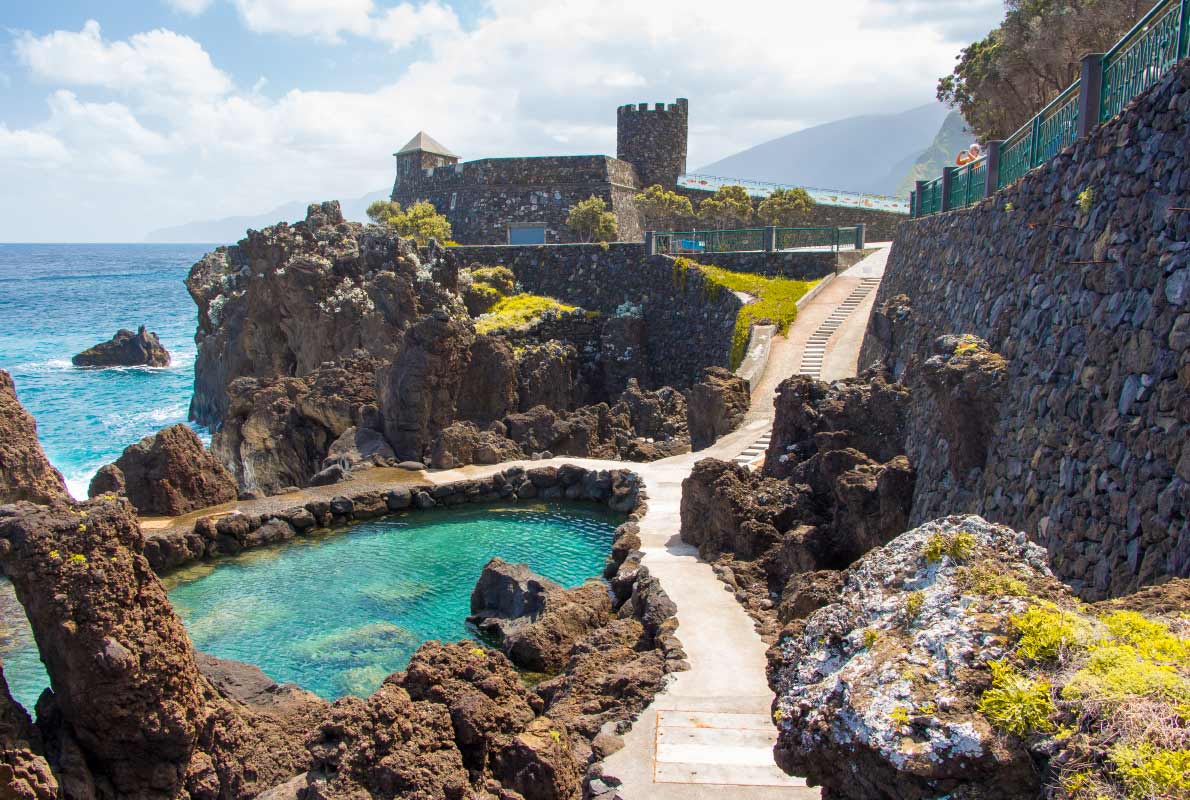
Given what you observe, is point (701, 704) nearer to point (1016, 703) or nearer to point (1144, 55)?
point (1016, 703)

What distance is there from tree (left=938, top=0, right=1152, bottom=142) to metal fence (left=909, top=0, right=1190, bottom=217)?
1278 centimetres

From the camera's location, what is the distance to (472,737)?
9.27m

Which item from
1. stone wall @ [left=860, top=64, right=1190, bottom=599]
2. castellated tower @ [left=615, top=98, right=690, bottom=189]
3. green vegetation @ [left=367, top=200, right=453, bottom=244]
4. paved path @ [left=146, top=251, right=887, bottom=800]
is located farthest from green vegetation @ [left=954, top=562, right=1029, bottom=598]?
castellated tower @ [left=615, top=98, right=690, bottom=189]

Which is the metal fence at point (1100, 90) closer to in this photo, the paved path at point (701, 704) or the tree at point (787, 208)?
the paved path at point (701, 704)

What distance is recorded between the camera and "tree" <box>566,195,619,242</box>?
155ft

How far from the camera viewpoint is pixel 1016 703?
4.52 m

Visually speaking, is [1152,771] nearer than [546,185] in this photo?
Yes

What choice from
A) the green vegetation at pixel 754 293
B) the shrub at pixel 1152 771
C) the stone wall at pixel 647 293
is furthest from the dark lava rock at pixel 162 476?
the shrub at pixel 1152 771

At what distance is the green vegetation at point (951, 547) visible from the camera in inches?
236

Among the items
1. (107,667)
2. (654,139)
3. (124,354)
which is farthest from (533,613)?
(124,354)

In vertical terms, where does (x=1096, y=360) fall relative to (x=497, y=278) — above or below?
below

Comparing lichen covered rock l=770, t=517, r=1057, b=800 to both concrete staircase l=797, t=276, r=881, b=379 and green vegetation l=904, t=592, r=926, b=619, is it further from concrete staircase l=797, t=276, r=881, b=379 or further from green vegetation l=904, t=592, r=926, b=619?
concrete staircase l=797, t=276, r=881, b=379

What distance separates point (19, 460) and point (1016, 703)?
19.9 m

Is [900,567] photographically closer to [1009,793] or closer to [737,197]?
[1009,793]
